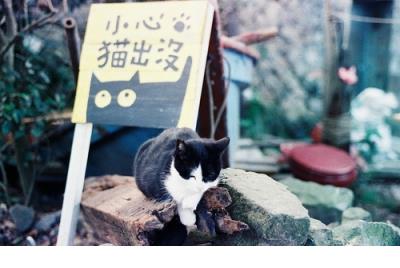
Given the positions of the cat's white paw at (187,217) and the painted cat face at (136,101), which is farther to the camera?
the painted cat face at (136,101)

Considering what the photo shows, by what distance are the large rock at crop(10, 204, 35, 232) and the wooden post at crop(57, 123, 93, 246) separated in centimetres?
56

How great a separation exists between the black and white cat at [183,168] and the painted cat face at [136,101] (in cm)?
9

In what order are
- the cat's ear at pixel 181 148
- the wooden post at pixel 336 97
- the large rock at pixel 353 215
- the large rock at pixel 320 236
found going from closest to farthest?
the cat's ear at pixel 181 148, the large rock at pixel 320 236, the large rock at pixel 353 215, the wooden post at pixel 336 97

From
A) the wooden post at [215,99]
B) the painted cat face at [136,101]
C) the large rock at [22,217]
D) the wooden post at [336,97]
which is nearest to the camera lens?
the painted cat face at [136,101]

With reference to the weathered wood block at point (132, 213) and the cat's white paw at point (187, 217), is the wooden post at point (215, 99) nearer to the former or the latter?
the weathered wood block at point (132, 213)

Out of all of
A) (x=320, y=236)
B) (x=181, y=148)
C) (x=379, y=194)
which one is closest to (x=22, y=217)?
(x=181, y=148)

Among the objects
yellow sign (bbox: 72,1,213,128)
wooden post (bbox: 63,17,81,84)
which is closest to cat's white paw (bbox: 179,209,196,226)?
yellow sign (bbox: 72,1,213,128)

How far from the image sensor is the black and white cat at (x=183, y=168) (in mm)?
1352

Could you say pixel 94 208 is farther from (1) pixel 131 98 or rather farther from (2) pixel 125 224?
(1) pixel 131 98

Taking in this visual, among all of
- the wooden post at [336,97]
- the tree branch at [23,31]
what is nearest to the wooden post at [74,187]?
the tree branch at [23,31]

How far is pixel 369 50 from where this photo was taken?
8.99 ft

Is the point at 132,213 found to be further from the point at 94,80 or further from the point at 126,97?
the point at 94,80

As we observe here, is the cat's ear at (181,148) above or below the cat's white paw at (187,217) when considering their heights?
above
